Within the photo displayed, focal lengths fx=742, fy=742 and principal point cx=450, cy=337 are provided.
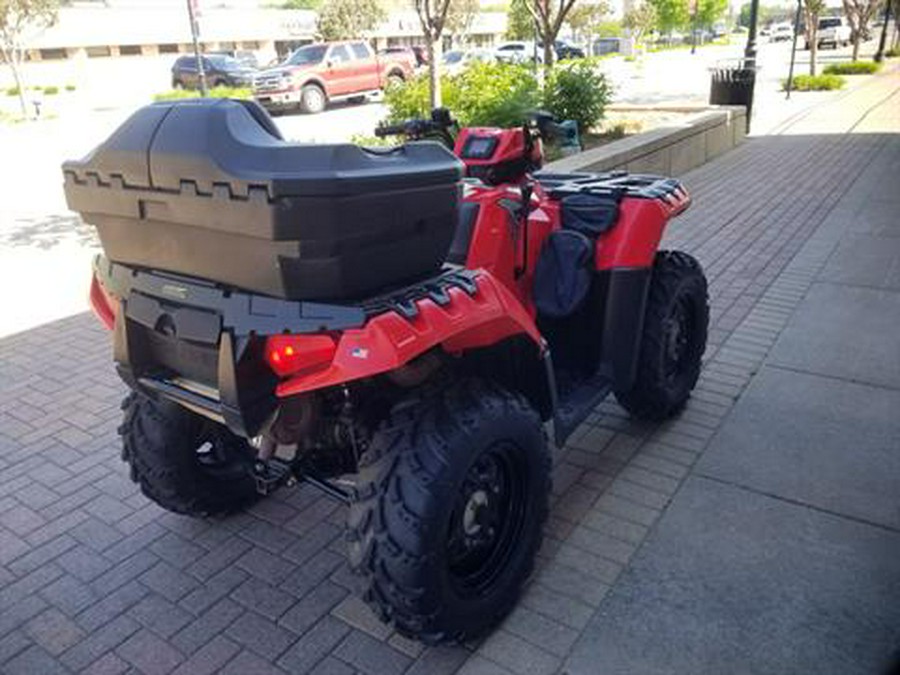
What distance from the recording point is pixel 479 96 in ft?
30.2

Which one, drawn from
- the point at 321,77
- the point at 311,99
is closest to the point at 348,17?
the point at 321,77

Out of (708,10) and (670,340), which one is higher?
(708,10)

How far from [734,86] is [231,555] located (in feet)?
42.3

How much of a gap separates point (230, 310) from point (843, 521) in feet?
8.37

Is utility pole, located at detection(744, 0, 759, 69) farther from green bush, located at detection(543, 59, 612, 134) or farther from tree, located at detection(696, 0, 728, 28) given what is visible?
tree, located at detection(696, 0, 728, 28)

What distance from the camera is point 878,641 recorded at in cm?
242

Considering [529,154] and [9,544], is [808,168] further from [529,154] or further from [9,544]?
[9,544]

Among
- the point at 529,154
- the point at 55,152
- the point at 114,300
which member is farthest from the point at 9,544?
the point at 55,152

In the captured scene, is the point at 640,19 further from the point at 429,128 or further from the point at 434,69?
the point at 429,128

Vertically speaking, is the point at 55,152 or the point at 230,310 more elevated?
the point at 230,310

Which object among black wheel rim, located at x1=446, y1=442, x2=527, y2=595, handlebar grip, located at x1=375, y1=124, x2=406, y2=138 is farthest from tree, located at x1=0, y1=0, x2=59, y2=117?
black wheel rim, located at x1=446, y1=442, x2=527, y2=595

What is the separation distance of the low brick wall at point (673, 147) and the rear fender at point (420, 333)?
4793 millimetres

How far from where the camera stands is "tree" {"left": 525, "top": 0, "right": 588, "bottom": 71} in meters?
10.2

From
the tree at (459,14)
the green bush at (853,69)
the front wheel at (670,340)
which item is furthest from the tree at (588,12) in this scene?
the front wheel at (670,340)
